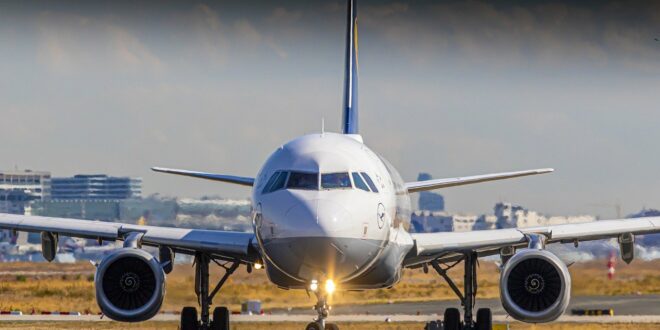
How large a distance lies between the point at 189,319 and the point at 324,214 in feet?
24.7

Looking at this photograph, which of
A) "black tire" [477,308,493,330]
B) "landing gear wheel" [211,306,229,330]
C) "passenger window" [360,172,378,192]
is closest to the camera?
"passenger window" [360,172,378,192]

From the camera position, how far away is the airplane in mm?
25238

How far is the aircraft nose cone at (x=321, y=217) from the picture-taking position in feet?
80.6

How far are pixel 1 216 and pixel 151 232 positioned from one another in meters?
3.72

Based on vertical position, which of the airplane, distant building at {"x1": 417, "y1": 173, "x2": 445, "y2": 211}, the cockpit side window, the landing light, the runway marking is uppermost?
distant building at {"x1": 417, "y1": 173, "x2": 445, "y2": 211}

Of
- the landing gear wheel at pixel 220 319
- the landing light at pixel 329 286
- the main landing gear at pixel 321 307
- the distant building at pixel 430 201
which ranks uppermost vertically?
the distant building at pixel 430 201

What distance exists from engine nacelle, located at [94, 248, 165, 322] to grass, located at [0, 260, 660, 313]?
14.9 m

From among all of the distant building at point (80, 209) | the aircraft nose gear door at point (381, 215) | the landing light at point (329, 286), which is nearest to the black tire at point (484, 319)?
the aircraft nose gear door at point (381, 215)

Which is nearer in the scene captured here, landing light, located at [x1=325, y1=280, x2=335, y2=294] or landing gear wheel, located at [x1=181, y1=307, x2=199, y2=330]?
landing light, located at [x1=325, y1=280, x2=335, y2=294]

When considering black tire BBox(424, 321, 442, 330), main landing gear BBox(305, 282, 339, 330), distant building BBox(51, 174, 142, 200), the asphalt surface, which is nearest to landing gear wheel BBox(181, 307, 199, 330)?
main landing gear BBox(305, 282, 339, 330)

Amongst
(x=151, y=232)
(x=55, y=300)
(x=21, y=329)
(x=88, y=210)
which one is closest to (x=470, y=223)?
(x=88, y=210)

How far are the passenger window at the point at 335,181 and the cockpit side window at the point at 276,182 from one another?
736mm

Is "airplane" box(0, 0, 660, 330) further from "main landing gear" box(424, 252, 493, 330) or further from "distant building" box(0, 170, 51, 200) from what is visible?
"distant building" box(0, 170, 51, 200)

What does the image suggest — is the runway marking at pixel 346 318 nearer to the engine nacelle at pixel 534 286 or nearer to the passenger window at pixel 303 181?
the engine nacelle at pixel 534 286
